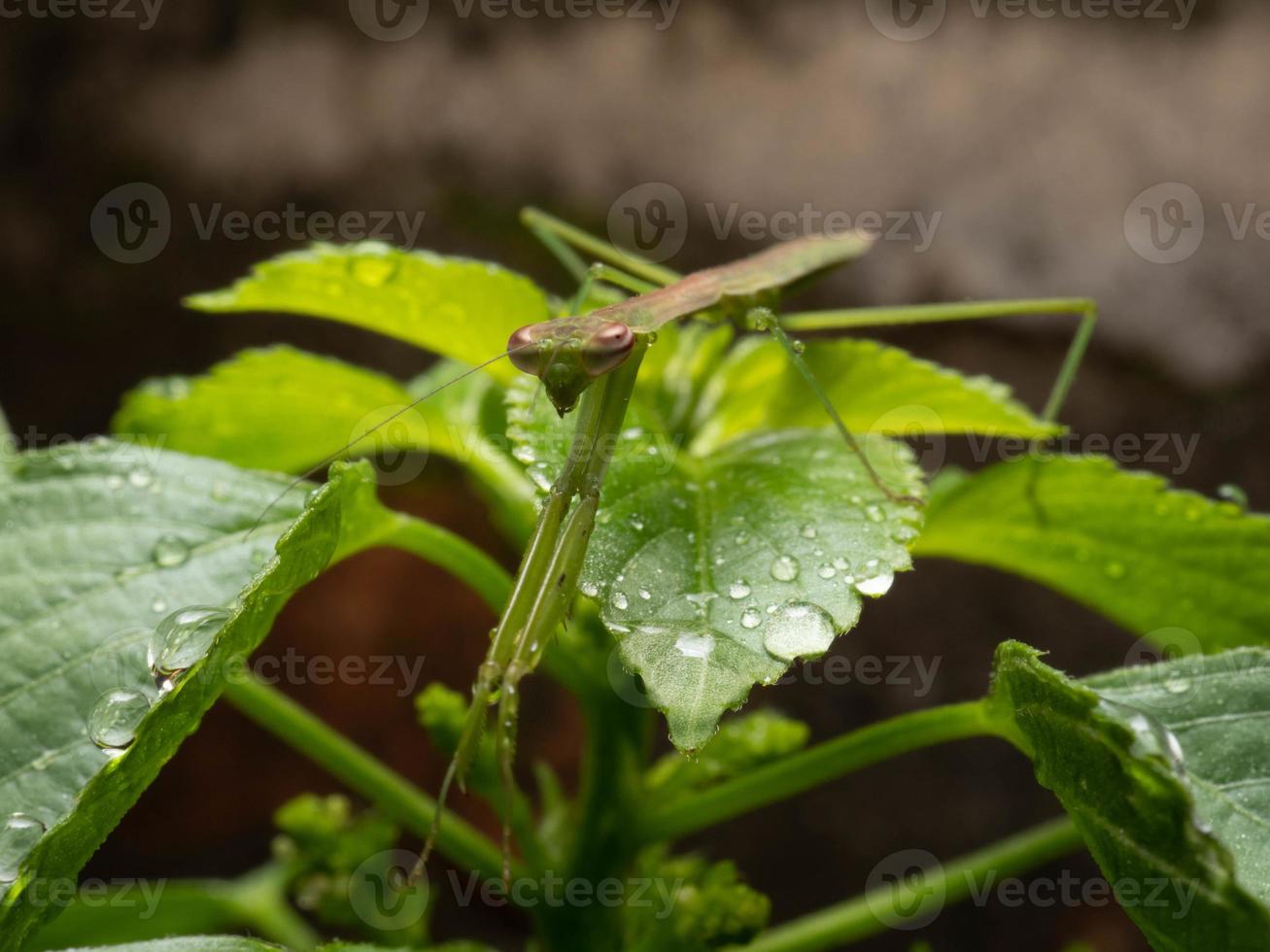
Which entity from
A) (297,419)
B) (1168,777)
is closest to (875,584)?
(1168,777)

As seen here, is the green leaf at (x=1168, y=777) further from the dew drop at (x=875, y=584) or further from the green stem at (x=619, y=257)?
the green stem at (x=619, y=257)

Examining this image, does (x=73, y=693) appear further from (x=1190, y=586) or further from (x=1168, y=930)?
(x=1190, y=586)

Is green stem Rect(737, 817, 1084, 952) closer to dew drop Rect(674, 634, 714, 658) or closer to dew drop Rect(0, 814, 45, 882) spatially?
dew drop Rect(674, 634, 714, 658)

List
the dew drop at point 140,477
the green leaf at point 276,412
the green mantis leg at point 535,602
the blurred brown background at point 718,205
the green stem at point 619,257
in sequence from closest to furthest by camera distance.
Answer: the green mantis leg at point 535,602
the dew drop at point 140,477
the green leaf at point 276,412
the green stem at point 619,257
the blurred brown background at point 718,205

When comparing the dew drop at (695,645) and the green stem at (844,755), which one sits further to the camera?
the green stem at (844,755)

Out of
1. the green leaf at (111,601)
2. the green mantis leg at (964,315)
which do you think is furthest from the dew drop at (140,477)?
the green mantis leg at (964,315)

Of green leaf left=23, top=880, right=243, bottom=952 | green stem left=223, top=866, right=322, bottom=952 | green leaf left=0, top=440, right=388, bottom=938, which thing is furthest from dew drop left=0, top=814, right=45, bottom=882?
green stem left=223, top=866, right=322, bottom=952

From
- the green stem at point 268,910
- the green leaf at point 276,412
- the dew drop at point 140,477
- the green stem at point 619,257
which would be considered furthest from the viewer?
the green stem at point 619,257
